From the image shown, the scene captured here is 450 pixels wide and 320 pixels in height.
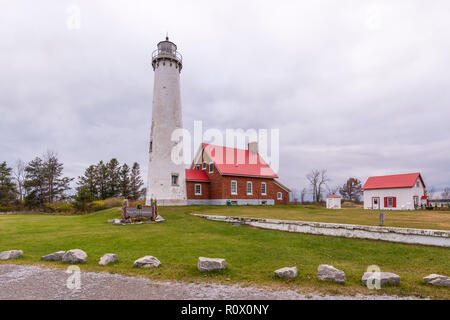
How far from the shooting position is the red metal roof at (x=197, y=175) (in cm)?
3326

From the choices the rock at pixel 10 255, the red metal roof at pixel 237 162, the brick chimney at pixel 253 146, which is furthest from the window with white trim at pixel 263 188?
the rock at pixel 10 255

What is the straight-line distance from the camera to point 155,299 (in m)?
5.48

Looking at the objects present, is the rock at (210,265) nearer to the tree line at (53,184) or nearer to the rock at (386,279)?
the rock at (386,279)

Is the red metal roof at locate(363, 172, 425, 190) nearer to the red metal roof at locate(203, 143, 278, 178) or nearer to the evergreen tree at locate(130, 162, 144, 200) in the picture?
the red metal roof at locate(203, 143, 278, 178)

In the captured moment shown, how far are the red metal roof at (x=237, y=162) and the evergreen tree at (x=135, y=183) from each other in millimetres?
23255

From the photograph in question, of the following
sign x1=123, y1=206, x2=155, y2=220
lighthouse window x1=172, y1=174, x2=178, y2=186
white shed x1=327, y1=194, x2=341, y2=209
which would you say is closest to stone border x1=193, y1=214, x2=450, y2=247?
sign x1=123, y1=206, x2=155, y2=220

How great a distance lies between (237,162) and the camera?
3691cm

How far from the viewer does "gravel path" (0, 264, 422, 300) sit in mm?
5629

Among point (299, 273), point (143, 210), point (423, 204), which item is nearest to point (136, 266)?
point (299, 273)

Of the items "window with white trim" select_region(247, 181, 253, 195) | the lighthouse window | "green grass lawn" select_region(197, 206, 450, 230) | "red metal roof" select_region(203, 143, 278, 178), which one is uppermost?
"red metal roof" select_region(203, 143, 278, 178)

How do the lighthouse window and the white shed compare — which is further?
the white shed

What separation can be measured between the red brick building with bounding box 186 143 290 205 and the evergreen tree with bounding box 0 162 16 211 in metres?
29.6
